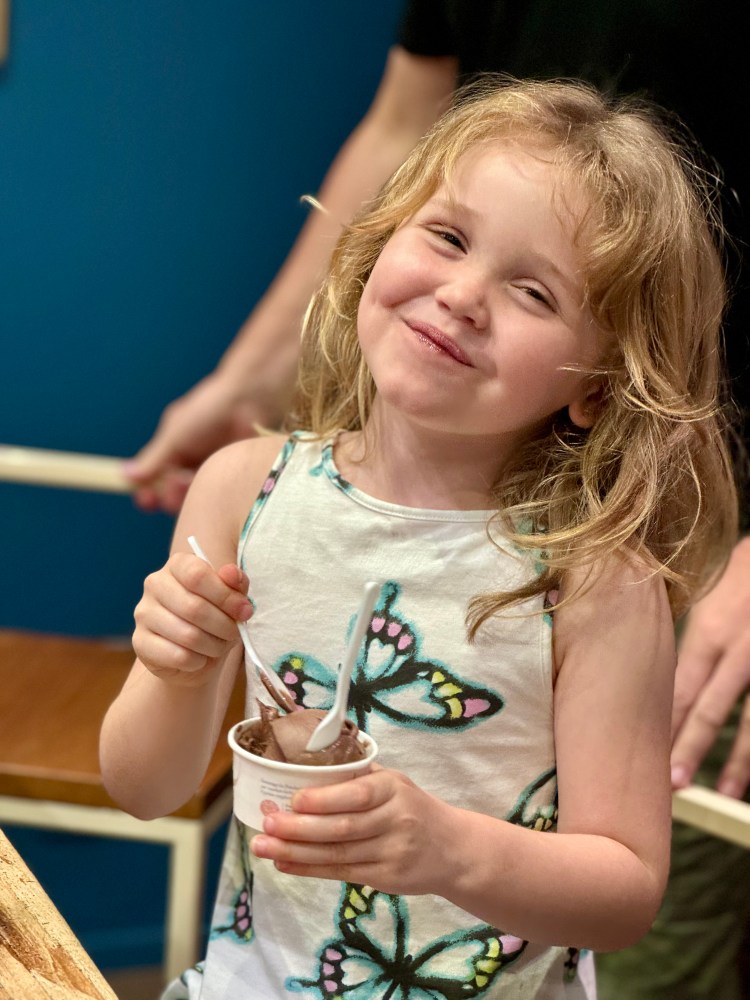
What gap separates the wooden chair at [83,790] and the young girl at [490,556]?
442 mm

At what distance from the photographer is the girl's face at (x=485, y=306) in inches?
39.5

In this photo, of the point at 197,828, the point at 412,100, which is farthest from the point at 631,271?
the point at 197,828

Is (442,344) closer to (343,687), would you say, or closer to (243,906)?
(343,687)

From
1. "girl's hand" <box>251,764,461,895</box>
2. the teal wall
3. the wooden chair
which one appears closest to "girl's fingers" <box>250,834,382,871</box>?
"girl's hand" <box>251,764,461,895</box>

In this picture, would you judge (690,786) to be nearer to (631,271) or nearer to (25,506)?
(631,271)

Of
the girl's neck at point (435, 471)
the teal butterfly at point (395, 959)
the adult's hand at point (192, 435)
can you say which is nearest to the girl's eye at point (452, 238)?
the girl's neck at point (435, 471)

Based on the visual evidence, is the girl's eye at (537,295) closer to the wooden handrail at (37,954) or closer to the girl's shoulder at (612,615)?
the girl's shoulder at (612,615)

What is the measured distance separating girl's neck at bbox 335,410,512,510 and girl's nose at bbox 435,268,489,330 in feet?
0.44

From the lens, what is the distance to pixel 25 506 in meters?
2.28

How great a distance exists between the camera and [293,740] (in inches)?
33.9

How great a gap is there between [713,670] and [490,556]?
0.50 meters

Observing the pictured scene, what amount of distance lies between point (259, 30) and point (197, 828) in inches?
50.5

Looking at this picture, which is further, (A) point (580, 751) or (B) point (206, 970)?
(B) point (206, 970)

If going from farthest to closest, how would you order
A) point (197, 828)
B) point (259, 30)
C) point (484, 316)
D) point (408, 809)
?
point (259, 30), point (197, 828), point (484, 316), point (408, 809)
